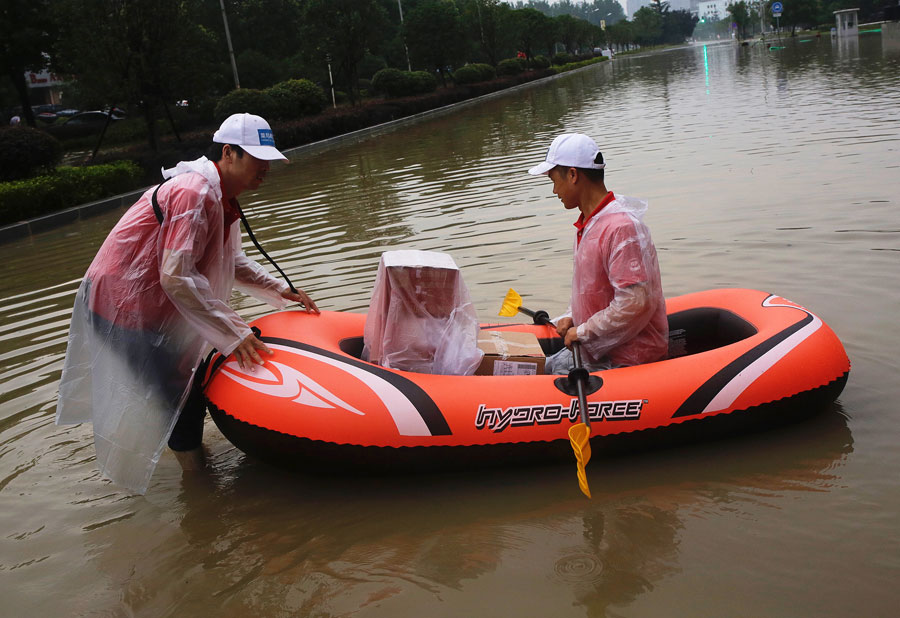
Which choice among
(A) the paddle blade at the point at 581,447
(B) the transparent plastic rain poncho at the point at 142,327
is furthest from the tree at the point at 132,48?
(A) the paddle blade at the point at 581,447

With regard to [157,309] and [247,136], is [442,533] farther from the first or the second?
[247,136]

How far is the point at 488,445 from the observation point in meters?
3.77

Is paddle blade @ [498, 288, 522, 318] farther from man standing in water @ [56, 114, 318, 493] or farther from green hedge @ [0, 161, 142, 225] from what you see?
green hedge @ [0, 161, 142, 225]

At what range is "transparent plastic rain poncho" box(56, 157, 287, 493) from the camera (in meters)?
3.65

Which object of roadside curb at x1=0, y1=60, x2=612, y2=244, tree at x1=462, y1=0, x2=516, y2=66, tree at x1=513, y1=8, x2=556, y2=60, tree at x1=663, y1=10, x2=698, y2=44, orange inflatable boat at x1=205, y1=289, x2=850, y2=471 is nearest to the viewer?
orange inflatable boat at x1=205, y1=289, x2=850, y2=471

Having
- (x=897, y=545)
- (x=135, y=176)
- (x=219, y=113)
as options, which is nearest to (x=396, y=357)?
(x=897, y=545)

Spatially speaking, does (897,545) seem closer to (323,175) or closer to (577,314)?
(577,314)

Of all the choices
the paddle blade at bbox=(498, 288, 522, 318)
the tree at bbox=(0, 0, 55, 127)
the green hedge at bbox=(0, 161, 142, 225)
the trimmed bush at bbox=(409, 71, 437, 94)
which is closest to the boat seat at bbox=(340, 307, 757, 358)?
the paddle blade at bbox=(498, 288, 522, 318)

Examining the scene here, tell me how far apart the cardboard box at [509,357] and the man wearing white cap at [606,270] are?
279mm

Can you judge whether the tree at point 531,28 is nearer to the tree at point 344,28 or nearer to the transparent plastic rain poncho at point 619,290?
the tree at point 344,28

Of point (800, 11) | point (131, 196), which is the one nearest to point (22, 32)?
point (131, 196)

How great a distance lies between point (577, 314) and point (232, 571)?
2038mm

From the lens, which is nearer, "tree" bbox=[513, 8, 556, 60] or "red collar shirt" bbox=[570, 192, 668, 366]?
"red collar shirt" bbox=[570, 192, 668, 366]

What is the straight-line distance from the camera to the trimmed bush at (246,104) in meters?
21.4
